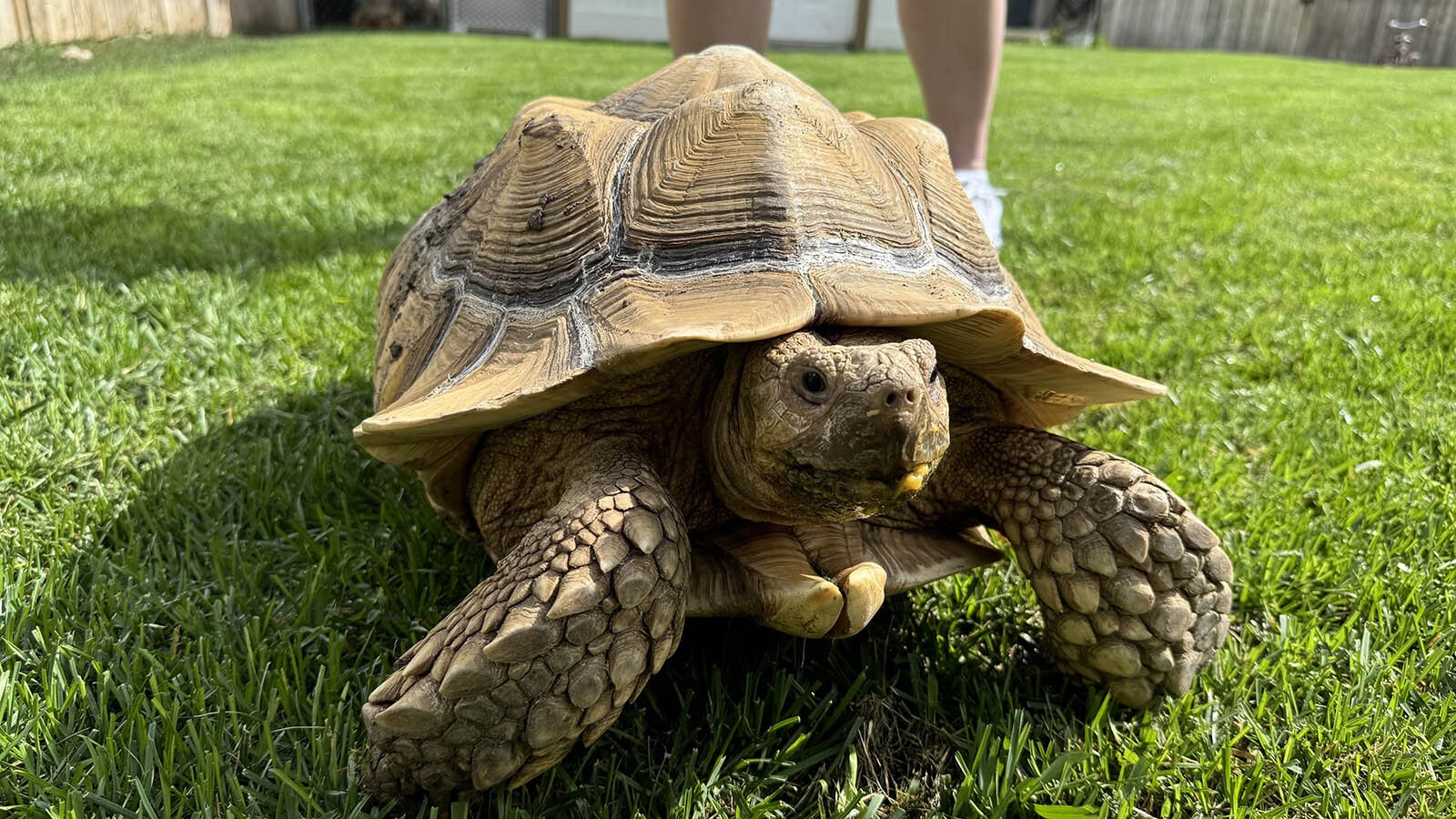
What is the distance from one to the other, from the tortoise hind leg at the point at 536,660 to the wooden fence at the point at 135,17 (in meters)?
9.92

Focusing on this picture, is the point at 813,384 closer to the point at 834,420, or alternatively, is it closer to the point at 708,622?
the point at 834,420

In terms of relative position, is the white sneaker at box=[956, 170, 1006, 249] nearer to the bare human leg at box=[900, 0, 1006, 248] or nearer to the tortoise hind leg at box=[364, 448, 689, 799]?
the bare human leg at box=[900, 0, 1006, 248]

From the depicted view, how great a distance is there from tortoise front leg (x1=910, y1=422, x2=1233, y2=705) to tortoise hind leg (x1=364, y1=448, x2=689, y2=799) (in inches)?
26.4

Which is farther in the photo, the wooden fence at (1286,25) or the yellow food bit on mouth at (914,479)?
the wooden fence at (1286,25)

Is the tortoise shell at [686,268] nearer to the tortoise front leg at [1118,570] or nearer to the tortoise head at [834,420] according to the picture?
the tortoise head at [834,420]

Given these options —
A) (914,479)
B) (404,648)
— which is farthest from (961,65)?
(404,648)

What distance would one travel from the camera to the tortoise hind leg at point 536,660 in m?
1.24

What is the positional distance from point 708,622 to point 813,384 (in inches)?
26.0

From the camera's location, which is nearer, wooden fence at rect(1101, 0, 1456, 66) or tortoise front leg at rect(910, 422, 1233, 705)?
tortoise front leg at rect(910, 422, 1233, 705)

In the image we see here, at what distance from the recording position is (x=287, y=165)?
5.78 metres

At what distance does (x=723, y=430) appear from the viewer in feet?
4.88

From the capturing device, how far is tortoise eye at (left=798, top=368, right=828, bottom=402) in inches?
51.0

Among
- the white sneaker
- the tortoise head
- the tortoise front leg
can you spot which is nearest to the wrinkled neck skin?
the tortoise head

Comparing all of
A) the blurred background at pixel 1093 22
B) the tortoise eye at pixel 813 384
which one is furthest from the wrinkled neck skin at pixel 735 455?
the blurred background at pixel 1093 22
